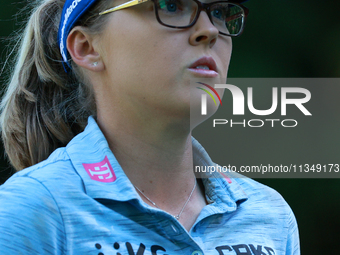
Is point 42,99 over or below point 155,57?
below

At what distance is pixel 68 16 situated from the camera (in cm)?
152

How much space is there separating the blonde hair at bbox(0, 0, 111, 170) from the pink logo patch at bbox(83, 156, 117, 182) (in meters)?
0.35

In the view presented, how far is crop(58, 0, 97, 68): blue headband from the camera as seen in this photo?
1.45 m

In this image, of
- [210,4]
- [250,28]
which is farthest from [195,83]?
[250,28]

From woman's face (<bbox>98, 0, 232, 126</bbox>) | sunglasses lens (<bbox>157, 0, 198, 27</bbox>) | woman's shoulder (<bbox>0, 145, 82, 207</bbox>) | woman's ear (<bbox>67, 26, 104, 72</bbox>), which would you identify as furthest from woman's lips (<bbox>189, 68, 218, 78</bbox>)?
woman's shoulder (<bbox>0, 145, 82, 207</bbox>)

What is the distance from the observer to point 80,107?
167 cm

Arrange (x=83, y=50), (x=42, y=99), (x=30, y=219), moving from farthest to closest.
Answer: (x=42, y=99), (x=83, y=50), (x=30, y=219)

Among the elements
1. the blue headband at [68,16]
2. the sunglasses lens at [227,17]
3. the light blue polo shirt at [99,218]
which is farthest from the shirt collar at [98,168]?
the sunglasses lens at [227,17]

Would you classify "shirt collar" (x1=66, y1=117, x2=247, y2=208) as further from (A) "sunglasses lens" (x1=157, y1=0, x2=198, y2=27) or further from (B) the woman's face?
(A) "sunglasses lens" (x1=157, y1=0, x2=198, y2=27)

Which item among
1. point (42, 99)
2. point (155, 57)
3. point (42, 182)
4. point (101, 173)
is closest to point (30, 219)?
point (42, 182)

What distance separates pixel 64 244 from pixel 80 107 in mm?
645

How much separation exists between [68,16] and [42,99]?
0.35 metres

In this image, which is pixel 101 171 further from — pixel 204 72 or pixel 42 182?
pixel 204 72

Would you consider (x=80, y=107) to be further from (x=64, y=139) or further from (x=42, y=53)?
(x=42, y=53)
